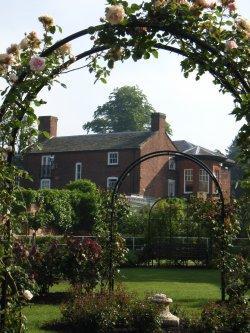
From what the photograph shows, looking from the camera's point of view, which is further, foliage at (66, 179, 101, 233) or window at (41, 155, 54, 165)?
window at (41, 155, 54, 165)

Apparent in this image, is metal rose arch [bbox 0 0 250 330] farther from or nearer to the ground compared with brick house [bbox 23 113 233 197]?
nearer to the ground

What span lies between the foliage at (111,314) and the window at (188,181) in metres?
41.6

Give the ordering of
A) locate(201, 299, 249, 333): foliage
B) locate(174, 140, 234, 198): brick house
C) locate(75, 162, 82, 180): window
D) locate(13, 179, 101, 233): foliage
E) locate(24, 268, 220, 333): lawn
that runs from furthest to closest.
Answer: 1. locate(174, 140, 234, 198): brick house
2. locate(75, 162, 82, 180): window
3. locate(13, 179, 101, 233): foliage
4. locate(24, 268, 220, 333): lawn
5. locate(201, 299, 249, 333): foliage

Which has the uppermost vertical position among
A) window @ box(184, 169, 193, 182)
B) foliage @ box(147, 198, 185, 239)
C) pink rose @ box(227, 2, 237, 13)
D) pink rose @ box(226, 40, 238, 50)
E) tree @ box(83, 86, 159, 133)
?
tree @ box(83, 86, 159, 133)

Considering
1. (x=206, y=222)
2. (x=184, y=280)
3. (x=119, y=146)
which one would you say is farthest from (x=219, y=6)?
(x=119, y=146)

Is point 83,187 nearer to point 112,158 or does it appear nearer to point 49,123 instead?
point 112,158

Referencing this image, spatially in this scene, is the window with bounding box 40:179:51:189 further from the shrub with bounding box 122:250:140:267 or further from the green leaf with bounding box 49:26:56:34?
the green leaf with bounding box 49:26:56:34

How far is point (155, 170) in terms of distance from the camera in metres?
48.0

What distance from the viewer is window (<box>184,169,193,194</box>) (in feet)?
165

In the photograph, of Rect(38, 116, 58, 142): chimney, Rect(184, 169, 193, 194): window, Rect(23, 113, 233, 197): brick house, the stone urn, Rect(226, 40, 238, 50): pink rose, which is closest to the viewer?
Rect(226, 40, 238, 50): pink rose

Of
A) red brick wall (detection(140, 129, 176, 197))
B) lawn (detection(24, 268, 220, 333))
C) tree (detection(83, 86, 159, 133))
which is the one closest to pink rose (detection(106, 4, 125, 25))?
lawn (detection(24, 268, 220, 333))

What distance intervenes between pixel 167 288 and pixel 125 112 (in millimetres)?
53165

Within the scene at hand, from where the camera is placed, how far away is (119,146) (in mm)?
47094

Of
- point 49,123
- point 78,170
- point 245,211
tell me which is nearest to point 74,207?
point 78,170
